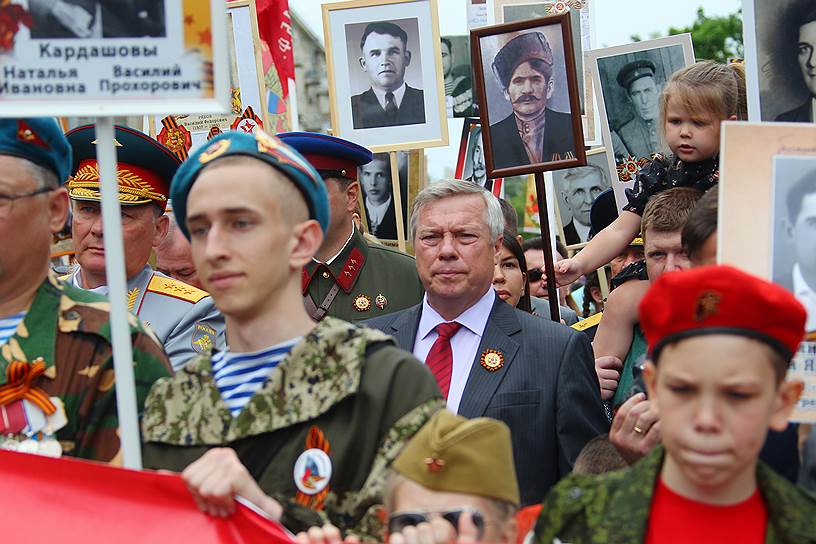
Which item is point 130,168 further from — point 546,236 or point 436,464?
point 436,464

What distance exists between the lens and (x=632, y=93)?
24.8ft

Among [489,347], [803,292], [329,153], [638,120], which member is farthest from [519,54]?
[803,292]

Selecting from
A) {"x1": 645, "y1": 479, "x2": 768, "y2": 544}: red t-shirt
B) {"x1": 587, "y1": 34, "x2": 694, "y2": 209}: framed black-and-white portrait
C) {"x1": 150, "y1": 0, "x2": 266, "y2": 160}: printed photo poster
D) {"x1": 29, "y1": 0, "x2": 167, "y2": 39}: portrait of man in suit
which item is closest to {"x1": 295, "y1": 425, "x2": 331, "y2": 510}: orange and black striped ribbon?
{"x1": 645, "y1": 479, "x2": 768, "y2": 544}: red t-shirt

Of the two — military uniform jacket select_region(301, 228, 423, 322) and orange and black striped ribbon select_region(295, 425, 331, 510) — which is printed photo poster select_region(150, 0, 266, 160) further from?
orange and black striped ribbon select_region(295, 425, 331, 510)

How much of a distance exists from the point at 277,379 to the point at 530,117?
336cm

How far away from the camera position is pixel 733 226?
332cm

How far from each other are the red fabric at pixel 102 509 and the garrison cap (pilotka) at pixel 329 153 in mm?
3097

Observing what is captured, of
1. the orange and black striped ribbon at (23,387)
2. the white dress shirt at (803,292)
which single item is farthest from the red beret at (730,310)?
the orange and black striped ribbon at (23,387)

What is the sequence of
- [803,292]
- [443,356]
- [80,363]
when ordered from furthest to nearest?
[443,356] < [80,363] < [803,292]

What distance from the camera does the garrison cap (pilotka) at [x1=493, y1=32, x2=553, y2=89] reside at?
6.34 meters

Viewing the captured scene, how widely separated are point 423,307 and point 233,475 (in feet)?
8.34

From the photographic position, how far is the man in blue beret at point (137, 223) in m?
5.73

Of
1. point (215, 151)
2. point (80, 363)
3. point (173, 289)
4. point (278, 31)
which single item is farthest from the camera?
point (278, 31)

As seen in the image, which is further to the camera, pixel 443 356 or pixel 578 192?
pixel 578 192
